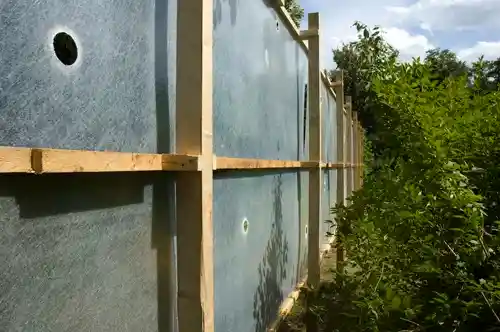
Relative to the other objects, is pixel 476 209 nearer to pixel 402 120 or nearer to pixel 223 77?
pixel 402 120

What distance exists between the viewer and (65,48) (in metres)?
1.12

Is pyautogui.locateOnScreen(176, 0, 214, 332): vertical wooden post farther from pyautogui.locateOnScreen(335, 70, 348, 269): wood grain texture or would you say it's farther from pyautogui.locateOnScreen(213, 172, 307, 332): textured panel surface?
pyautogui.locateOnScreen(335, 70, 348, 269): wood grain texture

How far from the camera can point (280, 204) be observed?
135 inches

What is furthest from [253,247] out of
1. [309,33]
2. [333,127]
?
[333,127]

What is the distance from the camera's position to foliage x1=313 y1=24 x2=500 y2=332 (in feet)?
6.07

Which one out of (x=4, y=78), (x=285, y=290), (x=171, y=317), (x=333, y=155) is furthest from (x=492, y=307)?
(x=333, y=155)

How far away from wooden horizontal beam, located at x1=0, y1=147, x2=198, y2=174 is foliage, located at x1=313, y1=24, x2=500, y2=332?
1.13 metres

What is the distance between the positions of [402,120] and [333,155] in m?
5.67

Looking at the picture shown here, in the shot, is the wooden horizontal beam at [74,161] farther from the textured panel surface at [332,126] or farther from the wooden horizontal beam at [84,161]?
the textured panel surface at [332,126]

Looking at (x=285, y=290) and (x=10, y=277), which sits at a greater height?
(x=10, y=277)

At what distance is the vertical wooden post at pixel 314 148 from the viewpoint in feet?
13.4

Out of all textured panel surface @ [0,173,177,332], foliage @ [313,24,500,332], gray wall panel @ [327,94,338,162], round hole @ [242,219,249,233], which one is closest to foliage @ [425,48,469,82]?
foliage @ [313,24,500,332]

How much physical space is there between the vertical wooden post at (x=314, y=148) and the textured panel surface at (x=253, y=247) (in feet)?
0.54

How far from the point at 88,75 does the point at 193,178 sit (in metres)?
0.51
